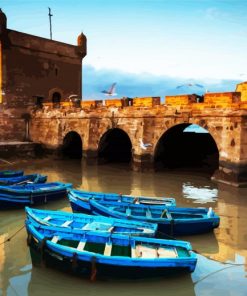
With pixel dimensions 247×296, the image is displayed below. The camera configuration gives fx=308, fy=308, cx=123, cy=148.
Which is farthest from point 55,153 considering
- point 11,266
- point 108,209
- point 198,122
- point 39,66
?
point 11,266

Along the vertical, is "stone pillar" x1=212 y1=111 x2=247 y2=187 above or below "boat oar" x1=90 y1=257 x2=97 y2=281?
above

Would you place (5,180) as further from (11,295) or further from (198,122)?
(198,122)

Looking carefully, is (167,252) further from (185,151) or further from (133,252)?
(185,151)

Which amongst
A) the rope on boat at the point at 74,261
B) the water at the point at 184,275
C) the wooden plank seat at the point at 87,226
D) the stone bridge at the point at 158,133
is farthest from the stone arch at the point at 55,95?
the rope on boat at the point at 74,261

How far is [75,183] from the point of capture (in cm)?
1544

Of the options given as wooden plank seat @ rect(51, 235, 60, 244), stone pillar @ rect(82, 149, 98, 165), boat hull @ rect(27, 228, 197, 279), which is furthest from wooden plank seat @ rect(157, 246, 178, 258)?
stone pillar @ rect(82, 149, 98, 165)

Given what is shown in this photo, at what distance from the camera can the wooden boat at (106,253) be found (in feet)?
20.0

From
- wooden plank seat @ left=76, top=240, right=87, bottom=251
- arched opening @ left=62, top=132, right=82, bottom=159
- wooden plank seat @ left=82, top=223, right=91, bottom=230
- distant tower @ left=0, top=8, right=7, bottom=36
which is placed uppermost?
distant tower @ left=0, top=8, right=7, bottom=36

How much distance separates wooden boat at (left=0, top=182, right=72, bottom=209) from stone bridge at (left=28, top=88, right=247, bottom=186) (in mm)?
Answer: 6669

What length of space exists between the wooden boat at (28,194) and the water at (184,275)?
0.91ft

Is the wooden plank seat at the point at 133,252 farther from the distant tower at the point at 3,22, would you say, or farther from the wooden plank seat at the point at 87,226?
the distant tower at the point at 3,22

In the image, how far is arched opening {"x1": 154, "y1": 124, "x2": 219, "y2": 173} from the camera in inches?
730

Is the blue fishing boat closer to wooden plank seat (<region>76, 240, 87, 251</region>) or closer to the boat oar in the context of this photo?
wooden plank seat (<region>76, 240, 87, 251</region>)

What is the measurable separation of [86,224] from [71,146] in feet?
53.6
